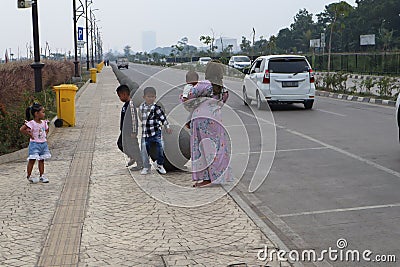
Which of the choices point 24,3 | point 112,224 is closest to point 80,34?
point 24,3

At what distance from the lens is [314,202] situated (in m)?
7.07

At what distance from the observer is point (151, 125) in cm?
869

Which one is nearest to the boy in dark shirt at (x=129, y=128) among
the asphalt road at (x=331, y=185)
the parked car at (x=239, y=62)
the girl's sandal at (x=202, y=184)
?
the asphalt road at (x=331, y=185)

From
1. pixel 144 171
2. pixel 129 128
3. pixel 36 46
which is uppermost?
pixel 36 46

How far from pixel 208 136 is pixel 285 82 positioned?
10.7 metres

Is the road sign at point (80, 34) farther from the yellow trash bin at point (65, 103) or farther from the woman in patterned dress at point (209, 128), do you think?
the woman in patterned dress at point (209, 128)

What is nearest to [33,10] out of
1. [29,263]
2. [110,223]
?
[110,223]

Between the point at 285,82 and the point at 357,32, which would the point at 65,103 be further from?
the point at 357,32

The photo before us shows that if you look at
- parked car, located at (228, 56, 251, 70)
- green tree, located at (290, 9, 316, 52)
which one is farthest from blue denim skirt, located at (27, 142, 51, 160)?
green tree, located at (290, 9, 316, 52)
